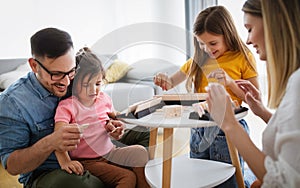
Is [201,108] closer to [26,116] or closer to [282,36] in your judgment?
[282,36]

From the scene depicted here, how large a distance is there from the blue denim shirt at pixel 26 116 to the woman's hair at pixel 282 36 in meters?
0.77

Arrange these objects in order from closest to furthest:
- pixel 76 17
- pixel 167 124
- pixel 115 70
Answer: pixel 167 124, pixel 115 70, pixel 76 17

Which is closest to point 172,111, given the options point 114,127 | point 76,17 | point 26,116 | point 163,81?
point 114,127

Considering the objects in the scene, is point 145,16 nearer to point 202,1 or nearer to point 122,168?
point 202,1

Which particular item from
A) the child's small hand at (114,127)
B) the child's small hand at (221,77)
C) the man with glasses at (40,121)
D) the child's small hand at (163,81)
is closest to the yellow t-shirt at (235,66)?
the child's small hand at (163,81)

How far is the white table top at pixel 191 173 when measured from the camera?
1282mm

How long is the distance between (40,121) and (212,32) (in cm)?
79

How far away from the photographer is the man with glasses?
1.14m

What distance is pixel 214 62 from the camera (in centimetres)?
145

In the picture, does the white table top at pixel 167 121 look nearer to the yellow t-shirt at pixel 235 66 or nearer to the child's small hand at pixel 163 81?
the child's small hand at pixel 163 81

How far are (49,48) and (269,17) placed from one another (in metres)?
0.69

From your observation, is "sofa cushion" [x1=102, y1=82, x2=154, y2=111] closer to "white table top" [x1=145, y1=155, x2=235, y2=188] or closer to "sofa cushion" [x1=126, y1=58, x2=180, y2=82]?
"sofa cushion" [x1=126, y1=58, x2=180, y2=82]

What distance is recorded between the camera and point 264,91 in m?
2.64

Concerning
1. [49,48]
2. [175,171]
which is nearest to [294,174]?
[175,171]
